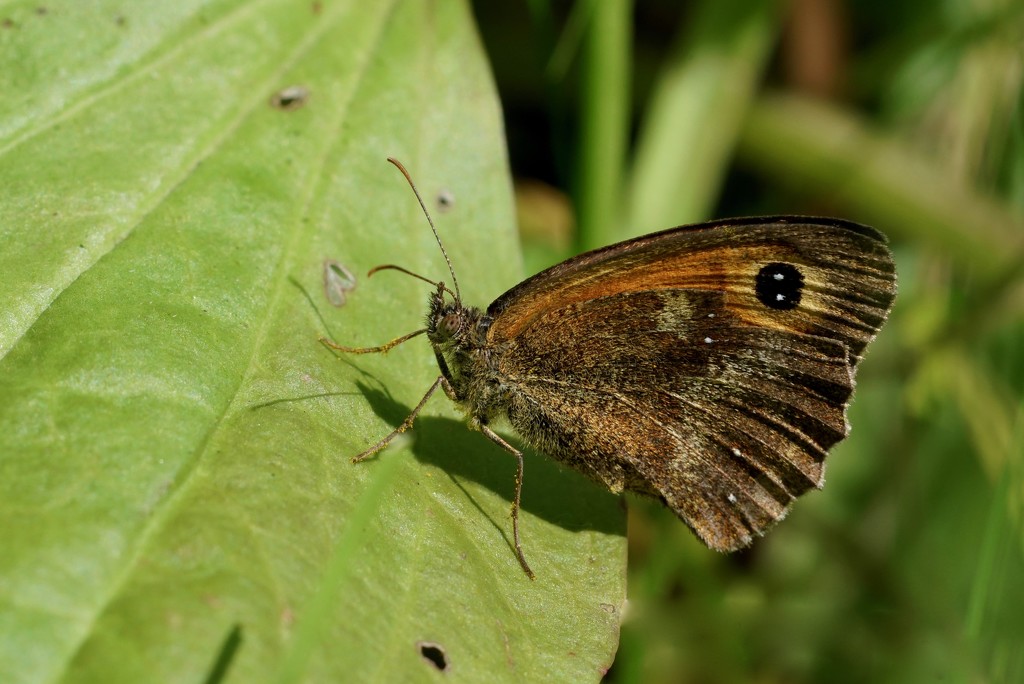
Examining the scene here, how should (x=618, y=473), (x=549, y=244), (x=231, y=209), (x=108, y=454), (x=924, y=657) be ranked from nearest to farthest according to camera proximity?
1. (x=108, y=454)
2. (x=231, y=209)
3. (x=618, y=473)
4. (x=924, y=657)
5. (x=549, y=244)

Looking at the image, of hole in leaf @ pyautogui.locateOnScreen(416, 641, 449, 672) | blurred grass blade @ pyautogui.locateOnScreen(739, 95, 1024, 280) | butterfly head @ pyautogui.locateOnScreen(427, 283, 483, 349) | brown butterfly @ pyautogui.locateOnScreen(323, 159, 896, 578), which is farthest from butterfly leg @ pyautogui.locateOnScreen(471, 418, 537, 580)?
blurred grass blade @ pyautogui.locateOnScreen(739, 95, 1024, 280)

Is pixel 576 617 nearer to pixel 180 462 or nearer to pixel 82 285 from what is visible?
pixel 180 462

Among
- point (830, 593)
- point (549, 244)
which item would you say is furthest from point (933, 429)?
point (549, 244)

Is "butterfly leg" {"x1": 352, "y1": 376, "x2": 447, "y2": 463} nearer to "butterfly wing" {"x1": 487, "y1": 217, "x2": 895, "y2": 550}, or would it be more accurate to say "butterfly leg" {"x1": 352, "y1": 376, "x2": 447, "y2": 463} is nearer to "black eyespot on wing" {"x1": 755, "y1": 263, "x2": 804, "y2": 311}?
"butterfly wing" {"x1": 487, "y1": 217, "x2": 895, "y2": 550}

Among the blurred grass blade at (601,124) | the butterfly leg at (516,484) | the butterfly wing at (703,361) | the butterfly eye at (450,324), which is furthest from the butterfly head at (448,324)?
the blurred grass blade at (601,124)

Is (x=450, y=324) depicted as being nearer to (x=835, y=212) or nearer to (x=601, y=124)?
(x=601, y=124)

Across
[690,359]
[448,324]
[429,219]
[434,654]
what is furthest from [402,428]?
[690,359]
